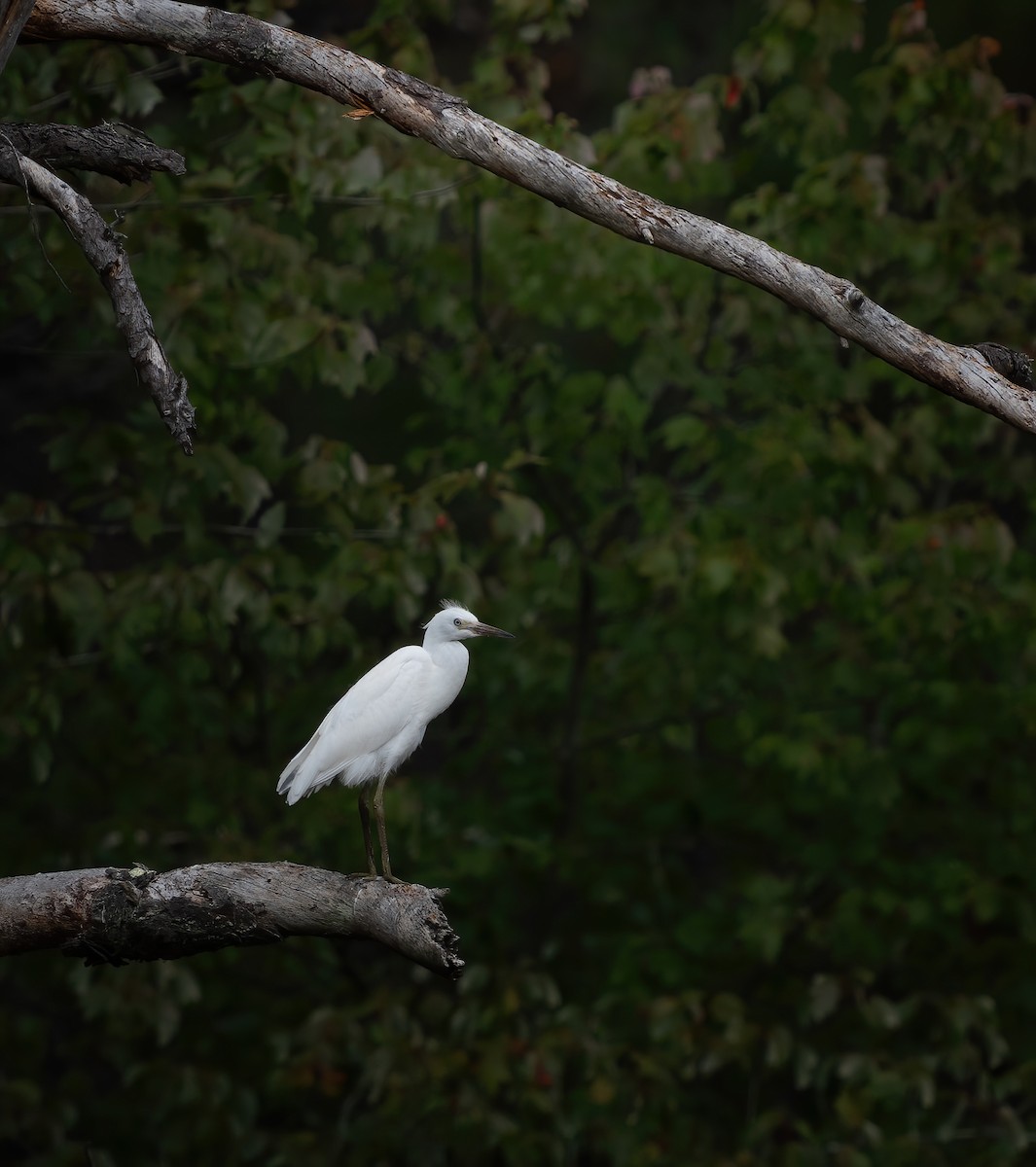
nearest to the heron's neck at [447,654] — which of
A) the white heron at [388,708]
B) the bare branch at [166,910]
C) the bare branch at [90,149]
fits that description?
the white heron at [388,708]

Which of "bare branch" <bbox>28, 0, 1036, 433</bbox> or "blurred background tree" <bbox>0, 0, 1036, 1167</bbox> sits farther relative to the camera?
"blurred background tree" <bbox>0, 0, 1036, 1167</bbox>

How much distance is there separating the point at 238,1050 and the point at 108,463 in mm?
2621

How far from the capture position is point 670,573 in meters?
5.09

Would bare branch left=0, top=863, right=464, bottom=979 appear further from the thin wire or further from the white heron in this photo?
the thin wire

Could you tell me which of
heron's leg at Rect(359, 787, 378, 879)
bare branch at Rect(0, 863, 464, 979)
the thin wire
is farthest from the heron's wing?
the thin wire

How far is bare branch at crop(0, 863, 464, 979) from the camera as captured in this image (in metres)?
2.57

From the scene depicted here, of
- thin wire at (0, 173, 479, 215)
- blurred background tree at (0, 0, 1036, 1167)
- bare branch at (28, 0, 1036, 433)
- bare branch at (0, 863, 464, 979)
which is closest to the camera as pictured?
bare branch at (28, 0, 1036, 433)

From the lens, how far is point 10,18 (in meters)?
2.27

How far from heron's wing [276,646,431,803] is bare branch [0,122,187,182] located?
1274 mm

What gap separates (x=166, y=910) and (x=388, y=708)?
0.89 meters

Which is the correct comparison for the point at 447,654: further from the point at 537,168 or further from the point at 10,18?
the point at 10,18

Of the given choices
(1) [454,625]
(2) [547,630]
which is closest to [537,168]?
(1) [454,625]

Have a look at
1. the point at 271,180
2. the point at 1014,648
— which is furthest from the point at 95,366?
the point at 1014,648

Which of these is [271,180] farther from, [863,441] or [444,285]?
[863,441]
